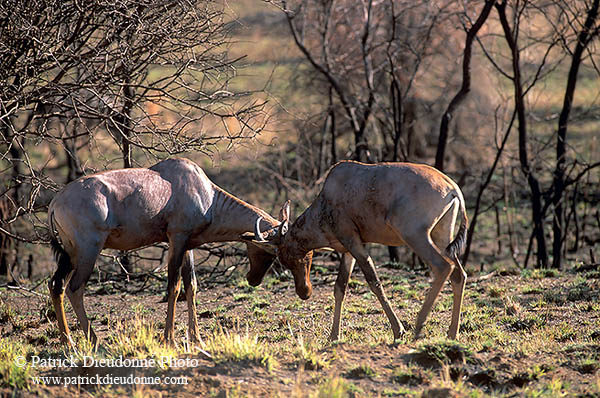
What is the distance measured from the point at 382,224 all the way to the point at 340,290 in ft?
Result: 3.42

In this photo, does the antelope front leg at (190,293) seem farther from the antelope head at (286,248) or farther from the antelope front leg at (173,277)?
the antelope head at (286,248)

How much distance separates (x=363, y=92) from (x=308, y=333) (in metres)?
11.4

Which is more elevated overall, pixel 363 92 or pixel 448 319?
pixel 363 92

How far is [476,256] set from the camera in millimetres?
17922

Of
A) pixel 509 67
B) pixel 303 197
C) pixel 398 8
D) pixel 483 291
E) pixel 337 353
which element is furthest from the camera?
pixel 509 67

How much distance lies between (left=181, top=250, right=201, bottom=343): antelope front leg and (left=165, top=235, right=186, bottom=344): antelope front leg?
27 cm

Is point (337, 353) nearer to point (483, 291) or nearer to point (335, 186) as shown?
point (335, 186)

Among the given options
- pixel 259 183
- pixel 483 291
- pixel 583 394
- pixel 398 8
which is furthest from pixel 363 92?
pixel 583 394

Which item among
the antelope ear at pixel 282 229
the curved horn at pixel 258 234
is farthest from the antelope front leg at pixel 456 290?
the curved horn at pixel 258 234

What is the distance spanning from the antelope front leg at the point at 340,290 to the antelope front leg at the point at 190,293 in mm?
1593

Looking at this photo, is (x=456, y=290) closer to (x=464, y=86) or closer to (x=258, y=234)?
(x=258, y=234)

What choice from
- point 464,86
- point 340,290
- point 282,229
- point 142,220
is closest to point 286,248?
point 282,229

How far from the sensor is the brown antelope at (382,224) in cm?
789

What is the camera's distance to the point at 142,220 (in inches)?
337
